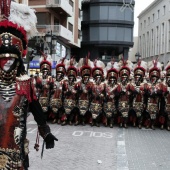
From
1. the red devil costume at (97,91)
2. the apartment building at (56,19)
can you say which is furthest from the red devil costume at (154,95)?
the apartment building at (56,19)

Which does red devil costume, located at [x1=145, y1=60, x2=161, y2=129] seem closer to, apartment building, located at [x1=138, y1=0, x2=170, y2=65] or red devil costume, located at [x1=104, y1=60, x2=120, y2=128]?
red devil costume, located at [x1=104, y1=60, x2=120, y2=128]

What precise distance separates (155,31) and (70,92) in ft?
173

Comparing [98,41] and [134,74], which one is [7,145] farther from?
[98,41]

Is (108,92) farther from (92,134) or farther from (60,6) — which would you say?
(60,6)

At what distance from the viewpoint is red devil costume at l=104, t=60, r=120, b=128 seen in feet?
37.6

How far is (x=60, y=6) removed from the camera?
29656 millimetres

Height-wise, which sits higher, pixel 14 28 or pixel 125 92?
pixel 14 28

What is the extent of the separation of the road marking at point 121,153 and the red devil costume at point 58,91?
2452 millimetres

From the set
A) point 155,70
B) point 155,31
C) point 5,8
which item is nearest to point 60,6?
point 155,70

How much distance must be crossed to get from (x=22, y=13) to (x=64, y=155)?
4.18 meters

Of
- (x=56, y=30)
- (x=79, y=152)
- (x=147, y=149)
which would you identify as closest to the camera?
(x=79, y=152)

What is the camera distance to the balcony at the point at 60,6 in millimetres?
29548

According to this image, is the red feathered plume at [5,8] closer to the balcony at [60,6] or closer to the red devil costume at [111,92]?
the red devil costume at [111,92]

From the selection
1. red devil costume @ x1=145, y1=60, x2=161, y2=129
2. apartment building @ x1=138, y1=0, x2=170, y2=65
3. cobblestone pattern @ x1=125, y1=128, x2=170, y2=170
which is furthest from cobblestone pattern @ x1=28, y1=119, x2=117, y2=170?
apartment building @ x1=138, y1=0, x2=170, y2=65
